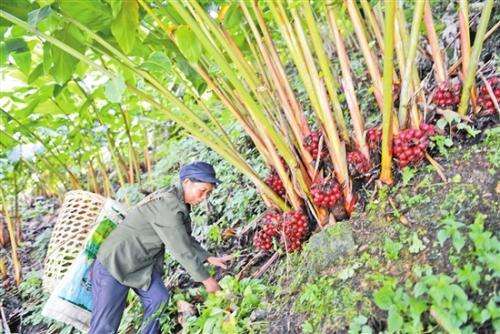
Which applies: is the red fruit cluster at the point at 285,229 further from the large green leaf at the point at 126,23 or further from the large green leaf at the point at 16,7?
the large green leaf at the point at 16,7

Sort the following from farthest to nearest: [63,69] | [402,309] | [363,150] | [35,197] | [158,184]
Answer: [35,197] < [158,184] < [63,69] < [363,150] < [402,309]

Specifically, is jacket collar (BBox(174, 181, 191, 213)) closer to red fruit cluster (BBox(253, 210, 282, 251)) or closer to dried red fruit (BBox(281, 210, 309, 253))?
red fruit cluster (BBox(253, 210, 282, 251))

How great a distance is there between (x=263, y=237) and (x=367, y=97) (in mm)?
1123

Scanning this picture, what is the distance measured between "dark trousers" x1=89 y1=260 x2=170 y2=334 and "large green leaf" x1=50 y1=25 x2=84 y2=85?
927 mm

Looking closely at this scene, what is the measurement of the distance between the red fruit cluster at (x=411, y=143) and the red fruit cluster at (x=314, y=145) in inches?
11.6

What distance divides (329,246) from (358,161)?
0.36m

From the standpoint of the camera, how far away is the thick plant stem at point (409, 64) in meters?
1.46

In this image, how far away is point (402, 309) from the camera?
1399 millimetres

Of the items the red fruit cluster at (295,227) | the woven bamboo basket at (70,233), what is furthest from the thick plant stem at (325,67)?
the woven bamboo basket at (70,233)

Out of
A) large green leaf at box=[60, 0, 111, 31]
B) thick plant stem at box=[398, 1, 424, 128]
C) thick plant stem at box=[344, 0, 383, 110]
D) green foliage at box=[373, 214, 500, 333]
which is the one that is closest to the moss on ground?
green foliage at box=[373, 214, 500, 333]

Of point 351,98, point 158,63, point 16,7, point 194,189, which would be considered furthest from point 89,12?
point 351,98

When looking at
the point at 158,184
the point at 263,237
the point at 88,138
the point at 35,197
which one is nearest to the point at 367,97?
the point at 263,237

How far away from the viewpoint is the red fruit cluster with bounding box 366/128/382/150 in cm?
179

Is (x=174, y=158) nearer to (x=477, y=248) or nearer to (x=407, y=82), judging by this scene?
(x=407, y=82)
